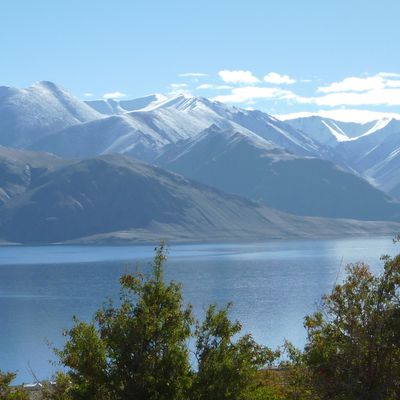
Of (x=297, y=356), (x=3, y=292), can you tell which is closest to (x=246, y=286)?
(x=3, y=292)

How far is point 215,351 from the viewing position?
22.5m

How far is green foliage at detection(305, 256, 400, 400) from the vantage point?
22375mm

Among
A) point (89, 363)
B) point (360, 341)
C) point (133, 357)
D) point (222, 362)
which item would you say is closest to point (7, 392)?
point (89, 363)

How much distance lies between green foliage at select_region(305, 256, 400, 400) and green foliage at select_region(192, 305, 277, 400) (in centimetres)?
175

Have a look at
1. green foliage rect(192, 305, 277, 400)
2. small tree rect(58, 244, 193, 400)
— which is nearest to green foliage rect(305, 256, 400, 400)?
green foliage rect(192, 305, 277, 400)

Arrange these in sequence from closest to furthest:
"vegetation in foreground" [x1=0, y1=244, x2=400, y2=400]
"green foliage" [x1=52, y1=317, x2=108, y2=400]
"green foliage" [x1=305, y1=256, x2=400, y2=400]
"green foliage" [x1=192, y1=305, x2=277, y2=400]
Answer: "green foliage" [x1=52, y1=317, x2=108, y2=400]
"vegetation in foreground" [x1=0, y1=244, x2=400, y2=400]
"green foliage" [x1=192, y1=305, x2=277, y2=400]
"green foliage" [x1=305, y1=256, x2=400, y2=400]

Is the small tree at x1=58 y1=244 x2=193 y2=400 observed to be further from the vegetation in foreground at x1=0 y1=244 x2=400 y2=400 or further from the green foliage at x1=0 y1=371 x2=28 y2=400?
the green foliage at x1=0 y1=371 x2=28 y2=400

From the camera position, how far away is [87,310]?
483 feet

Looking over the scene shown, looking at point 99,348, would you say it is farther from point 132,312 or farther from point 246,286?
point 246,286

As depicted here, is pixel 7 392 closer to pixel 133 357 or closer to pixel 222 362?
pixel 133 357

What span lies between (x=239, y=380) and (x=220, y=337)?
140cm

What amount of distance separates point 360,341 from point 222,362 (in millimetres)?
3680

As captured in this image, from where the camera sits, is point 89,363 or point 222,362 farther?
point 222,362

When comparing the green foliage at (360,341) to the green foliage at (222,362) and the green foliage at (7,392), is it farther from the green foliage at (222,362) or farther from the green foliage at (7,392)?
the green foliage at (7,392)
